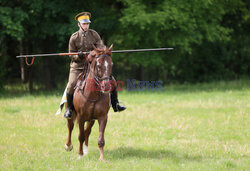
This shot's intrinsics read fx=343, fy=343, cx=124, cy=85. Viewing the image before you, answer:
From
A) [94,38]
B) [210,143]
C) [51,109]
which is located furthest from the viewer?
[51,109]

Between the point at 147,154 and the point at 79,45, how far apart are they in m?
3.27

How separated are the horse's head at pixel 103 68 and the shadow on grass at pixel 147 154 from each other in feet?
6.44

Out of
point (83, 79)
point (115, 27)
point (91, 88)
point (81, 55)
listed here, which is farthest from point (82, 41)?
point (115, 27)

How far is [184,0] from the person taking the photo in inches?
876

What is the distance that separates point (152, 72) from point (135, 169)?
25.6m

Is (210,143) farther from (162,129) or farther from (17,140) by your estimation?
(17,140)

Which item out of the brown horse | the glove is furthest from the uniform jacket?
the brown horse

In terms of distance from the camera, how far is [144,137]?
10.5 m

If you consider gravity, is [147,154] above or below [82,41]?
below

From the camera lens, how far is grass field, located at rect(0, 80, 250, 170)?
25.6 ft

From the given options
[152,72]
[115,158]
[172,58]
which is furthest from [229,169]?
[152,72]

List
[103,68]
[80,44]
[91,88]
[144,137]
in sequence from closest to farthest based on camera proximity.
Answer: [103,68] → [91,88] → [80,44] → [144,137]

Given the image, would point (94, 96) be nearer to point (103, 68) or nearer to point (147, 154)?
Result: point (103, 68)

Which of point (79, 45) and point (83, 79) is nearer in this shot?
point (83, 79)
